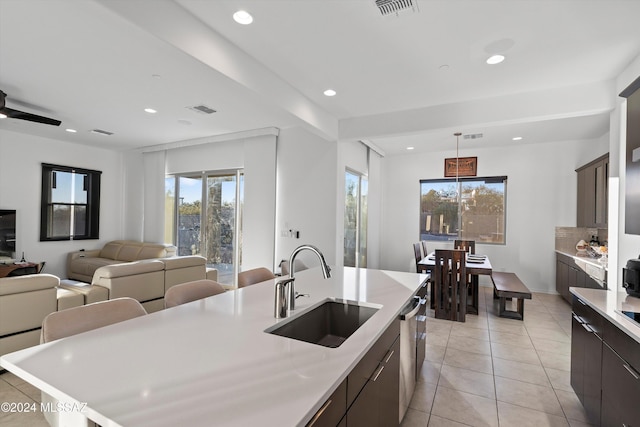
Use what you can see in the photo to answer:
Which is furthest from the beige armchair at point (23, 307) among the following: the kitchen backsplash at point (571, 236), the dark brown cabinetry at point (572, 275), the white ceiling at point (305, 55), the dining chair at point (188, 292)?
the kitchen backsplash at point (571, 236)

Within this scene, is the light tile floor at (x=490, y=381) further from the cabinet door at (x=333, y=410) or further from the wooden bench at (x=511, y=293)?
the cabinet door at (x=333, y=410)

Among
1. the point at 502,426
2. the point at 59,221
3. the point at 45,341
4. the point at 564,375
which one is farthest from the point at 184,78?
the point at 59,221

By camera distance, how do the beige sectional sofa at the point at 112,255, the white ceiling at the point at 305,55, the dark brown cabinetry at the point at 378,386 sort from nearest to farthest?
the dark brown cabinetry at the point at 378,386 < the white ceiling at the point at 305,55 < the beige sectional sofa at the point at 112,255

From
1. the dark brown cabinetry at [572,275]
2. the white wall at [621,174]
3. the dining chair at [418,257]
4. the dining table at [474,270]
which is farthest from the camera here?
the dining chair at [418,257]

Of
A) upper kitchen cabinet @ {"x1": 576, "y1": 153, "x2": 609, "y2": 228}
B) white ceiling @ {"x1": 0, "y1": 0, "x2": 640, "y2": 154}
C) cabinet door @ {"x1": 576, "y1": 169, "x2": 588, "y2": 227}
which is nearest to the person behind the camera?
white ceiling @ {"x1": 0, "y1": 0, "x2": 640, "y2": 154}

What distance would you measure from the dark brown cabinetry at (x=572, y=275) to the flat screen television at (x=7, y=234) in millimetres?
8990

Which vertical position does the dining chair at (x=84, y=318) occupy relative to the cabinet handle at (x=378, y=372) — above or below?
above

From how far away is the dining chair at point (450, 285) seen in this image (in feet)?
14.1

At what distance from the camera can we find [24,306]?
9.21 ft

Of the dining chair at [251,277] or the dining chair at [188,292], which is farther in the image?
the dining chair at [251,277]

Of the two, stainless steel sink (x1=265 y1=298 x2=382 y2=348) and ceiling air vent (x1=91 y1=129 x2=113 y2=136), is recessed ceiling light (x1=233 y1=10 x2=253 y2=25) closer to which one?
stainless steel sink (x1=265 y1=298 x2=382 y2=348)

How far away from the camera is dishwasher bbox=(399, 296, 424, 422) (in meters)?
1.90

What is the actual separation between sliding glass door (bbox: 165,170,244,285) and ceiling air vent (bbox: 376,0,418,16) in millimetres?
4266

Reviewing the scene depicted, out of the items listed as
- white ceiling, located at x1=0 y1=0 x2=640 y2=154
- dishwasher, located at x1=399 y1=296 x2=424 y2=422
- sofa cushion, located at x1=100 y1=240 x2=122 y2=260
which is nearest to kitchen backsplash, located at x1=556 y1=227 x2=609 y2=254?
white ceiling, located at x1=0 y1=0 x2=640 y2=154
